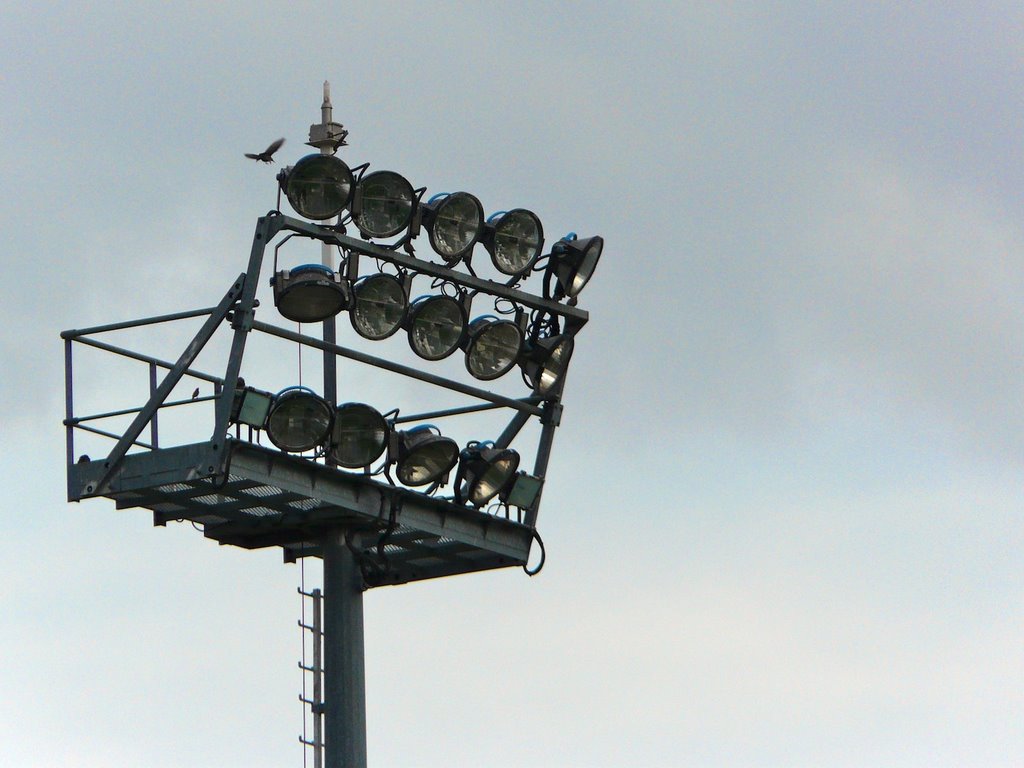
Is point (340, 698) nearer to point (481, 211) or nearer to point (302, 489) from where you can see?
point (302, 489)

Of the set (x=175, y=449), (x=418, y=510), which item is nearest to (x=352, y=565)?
(x=418, y=510)

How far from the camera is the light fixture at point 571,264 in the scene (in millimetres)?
47750

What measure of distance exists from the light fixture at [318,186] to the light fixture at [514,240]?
2.73 meters

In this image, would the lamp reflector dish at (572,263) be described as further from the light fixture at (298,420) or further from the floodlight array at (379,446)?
the light fixture at (298,420)

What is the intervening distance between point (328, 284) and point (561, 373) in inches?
205

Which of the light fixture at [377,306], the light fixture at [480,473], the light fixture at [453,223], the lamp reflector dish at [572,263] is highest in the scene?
the lamp reflector dish at [572,263]

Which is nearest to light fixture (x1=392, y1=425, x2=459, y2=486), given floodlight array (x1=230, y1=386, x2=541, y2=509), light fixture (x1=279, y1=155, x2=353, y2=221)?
floodlight array (x1=230, y1=386, x2=541, y2=509)

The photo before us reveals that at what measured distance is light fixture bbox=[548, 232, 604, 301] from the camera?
47.8 metres

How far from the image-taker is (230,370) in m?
42.9

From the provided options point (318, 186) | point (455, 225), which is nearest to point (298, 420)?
point (318, 186)

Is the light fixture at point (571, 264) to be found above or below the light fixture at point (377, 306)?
above

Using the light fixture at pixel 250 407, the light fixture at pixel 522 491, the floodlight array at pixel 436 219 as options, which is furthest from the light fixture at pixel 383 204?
the light fixture at pixel 522 491

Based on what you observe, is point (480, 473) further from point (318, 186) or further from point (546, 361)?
point (318, 186)

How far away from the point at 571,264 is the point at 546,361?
139 cm
